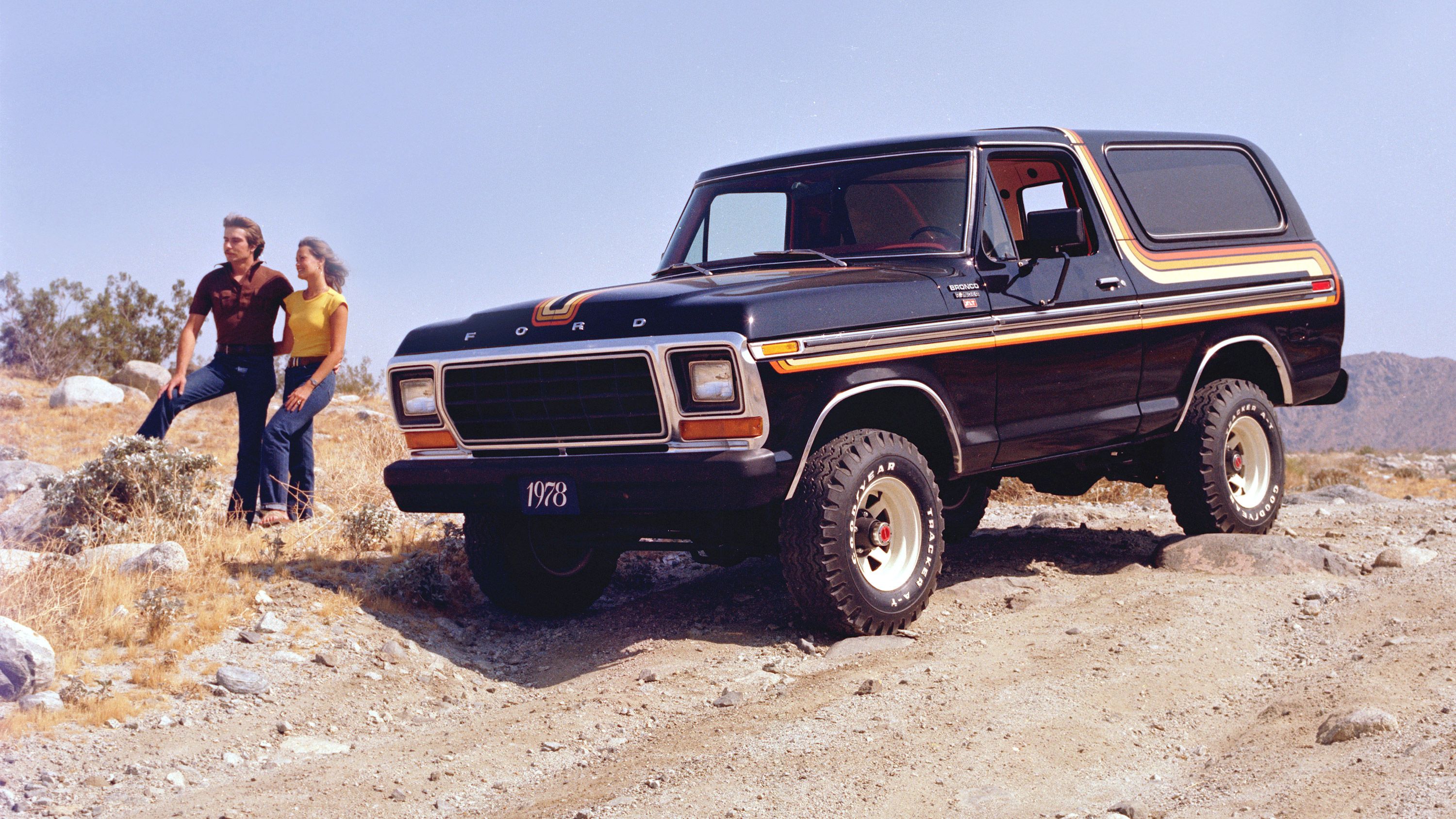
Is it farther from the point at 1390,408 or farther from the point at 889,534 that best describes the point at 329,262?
the point at 1390,408

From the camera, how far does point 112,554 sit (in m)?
7.07

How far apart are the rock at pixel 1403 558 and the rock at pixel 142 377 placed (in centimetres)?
1901

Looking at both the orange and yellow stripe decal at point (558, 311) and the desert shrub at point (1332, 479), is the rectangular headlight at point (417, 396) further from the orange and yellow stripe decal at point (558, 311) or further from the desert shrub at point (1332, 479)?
the desert shrub at point (1332, 479)

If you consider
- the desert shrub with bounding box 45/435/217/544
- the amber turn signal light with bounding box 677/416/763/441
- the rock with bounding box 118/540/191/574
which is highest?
the amber turn signal light with bounding box 677/416/763/441

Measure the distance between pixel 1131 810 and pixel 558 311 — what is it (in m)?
3.20

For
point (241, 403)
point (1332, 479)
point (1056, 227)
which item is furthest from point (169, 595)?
point (1332, 479)

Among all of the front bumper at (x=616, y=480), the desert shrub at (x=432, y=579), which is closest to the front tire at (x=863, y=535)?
the front bumper at (x=616, y=480)

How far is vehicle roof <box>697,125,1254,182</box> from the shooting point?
268 inches

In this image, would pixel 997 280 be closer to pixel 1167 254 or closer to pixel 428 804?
pixel 1167 254

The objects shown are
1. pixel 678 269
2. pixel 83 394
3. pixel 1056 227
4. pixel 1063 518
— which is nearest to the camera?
pixel 1056 227

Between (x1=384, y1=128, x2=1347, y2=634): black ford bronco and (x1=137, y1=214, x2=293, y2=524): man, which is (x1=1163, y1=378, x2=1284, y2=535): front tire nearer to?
(x1=384, y1=128, x2=1347, y2=634): black ford bronco

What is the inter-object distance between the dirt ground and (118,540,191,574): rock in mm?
463

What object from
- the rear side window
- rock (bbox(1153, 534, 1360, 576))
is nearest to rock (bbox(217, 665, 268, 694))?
rock (bbox(1153, 534, 1360, 576))

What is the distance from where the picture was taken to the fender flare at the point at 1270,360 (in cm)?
766
